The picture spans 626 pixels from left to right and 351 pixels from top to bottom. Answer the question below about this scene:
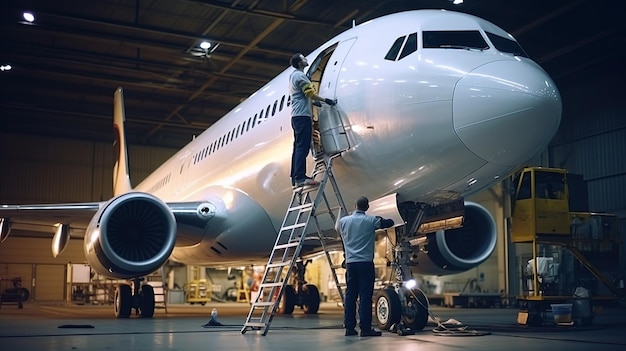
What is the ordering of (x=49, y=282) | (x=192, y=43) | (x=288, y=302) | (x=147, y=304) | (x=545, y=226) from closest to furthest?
(x=545, y=226), (x=147, y=304), (x=288, y=302), (x=192, y=43), (x=49, y=282)

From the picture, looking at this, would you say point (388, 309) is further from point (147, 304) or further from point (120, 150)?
point (120, 150)

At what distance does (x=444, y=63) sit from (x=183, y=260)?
9.02 meters

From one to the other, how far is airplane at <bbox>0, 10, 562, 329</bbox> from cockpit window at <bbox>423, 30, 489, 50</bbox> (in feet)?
0.05

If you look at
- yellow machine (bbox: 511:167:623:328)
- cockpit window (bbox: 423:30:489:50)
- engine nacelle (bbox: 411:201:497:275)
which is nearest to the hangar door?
engine nacelle (bbox: 411:201:497:275)

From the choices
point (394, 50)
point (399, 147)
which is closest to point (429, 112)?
point (399, 147)

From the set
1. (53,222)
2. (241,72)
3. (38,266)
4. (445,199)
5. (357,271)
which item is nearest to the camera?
(357,271)

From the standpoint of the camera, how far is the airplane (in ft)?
23.8

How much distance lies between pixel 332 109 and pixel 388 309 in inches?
97.8

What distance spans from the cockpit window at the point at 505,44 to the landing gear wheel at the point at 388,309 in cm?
303

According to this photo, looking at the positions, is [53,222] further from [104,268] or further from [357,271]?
[357,271]

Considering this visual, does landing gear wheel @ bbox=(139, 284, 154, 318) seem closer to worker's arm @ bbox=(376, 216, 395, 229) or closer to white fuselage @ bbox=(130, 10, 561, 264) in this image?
white fuselage @ bbox=(130, 10, 561, 264)

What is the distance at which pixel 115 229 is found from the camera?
11062mm

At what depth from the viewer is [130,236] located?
11.1 m

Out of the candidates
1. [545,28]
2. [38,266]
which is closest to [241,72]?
[545,28]
